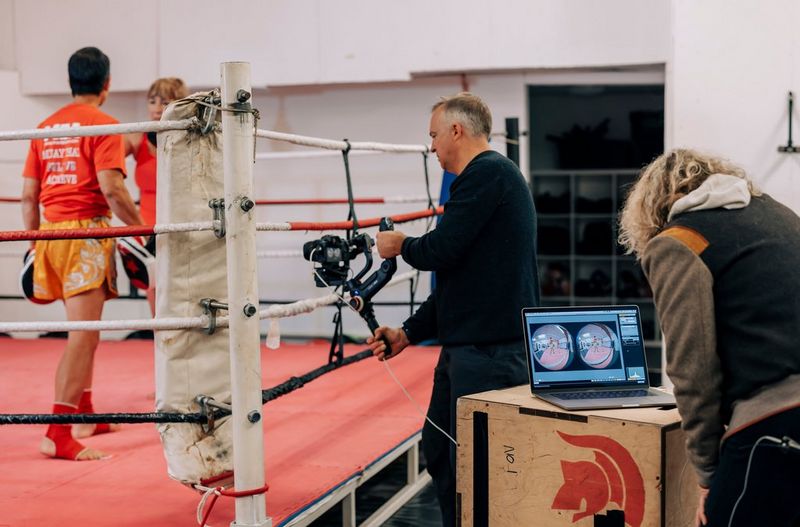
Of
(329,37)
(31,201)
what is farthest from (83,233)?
(329,37)

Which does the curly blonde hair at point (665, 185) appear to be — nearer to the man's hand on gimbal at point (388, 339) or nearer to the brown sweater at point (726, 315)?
the brown sweater at point (726, 315)

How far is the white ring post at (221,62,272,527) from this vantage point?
84.4 inches

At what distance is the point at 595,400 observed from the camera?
6.83ft

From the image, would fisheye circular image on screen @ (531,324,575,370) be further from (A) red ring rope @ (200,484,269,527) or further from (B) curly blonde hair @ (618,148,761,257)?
(A) red ring rope @ (200,484,269,527)

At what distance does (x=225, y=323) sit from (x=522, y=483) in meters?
0.81

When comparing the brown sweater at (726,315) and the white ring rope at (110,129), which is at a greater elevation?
the white ring rope at (110,129)

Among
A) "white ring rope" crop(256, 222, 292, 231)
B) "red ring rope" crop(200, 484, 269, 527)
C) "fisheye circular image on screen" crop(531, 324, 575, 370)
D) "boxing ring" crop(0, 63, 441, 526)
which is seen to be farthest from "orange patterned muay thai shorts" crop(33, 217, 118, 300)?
"fisheye circular image on screen" crop(531, 324, 575, 370)

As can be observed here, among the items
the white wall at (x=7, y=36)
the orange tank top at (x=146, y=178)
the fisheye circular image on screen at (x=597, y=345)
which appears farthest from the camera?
the white wall at (x=7, y=36)

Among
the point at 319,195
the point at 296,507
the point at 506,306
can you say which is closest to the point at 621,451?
the point at 506,306

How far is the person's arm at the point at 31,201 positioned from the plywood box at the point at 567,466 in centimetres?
185

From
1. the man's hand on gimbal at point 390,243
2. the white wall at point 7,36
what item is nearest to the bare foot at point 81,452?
the man's hand on gimbal at point 390,243

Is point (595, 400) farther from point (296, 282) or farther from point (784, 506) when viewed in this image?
point (296, 282)

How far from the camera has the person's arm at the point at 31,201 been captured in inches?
127

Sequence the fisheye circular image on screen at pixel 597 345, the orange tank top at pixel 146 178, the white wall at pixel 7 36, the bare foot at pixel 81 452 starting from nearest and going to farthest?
the fisheye circular image on screen at pixel 597 345 < the bare foot at pixel 81 452 < the orange tank top at pixel 146 178 < the white wall at pixel 7 36
